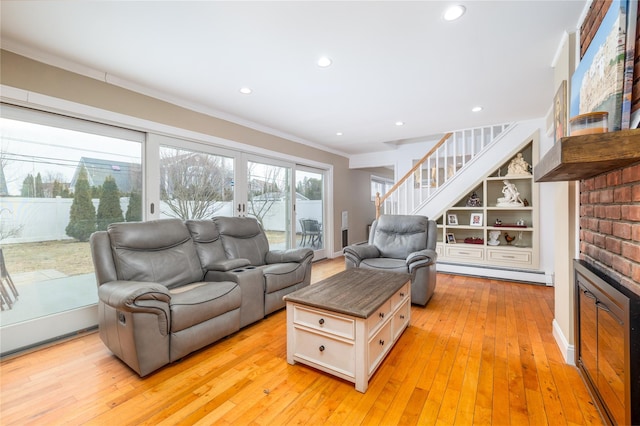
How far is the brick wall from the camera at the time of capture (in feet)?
3.96

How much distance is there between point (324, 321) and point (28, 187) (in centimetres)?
272

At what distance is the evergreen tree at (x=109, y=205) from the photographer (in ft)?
8.90

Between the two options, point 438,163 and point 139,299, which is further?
point 438,163

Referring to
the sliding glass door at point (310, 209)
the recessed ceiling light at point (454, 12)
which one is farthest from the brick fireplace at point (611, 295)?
the sliding glass door at point (310, 209)

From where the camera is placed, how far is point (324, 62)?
94.6 inches

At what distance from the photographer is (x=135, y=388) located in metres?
1.72

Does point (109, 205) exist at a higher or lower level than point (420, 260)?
higher

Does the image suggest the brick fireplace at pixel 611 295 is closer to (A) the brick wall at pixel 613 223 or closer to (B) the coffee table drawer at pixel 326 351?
(A) the brick wall at pixel 613 223

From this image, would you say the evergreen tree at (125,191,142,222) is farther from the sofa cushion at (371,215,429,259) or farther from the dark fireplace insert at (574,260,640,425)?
the dark fireplace insert at (574,260,640,425)

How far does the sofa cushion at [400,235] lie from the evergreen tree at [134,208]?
Result: 2925 millimetres

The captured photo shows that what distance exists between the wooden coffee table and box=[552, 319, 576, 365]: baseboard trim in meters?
1.18

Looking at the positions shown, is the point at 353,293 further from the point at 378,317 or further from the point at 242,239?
the point at 242,239

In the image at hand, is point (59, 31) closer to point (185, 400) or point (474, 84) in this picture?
point (185, 400)

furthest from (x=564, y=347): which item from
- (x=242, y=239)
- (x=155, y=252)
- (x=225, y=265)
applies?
(x=155, y=252)
